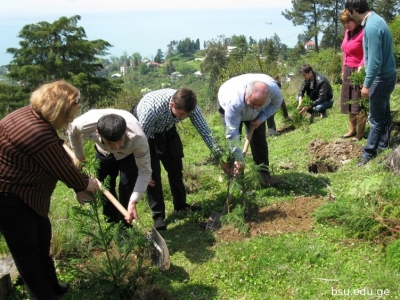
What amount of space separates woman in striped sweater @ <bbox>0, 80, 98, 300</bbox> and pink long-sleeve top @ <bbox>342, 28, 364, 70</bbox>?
16.0 ft

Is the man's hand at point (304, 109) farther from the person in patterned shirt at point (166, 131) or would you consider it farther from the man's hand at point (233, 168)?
the man's hand at point (233, 168)

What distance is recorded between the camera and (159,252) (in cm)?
359

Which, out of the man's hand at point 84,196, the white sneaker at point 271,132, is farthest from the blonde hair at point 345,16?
the man's hand at point 84,196

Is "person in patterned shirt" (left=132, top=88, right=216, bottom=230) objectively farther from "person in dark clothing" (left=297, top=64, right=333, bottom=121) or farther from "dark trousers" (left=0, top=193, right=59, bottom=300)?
"person in dark clothing" (left=297, top=64, right=333, bottom=121)

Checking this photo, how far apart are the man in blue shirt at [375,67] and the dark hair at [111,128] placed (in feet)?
11.6

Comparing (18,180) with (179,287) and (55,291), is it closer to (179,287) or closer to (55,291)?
(55,291)

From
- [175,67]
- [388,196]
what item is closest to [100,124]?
[388,196]

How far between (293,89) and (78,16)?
33.3m

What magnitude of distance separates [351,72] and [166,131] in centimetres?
363

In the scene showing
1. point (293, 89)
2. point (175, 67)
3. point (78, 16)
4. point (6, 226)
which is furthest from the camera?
point (175, 67)

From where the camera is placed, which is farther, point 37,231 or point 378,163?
point 378,163

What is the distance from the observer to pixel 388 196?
3.72m

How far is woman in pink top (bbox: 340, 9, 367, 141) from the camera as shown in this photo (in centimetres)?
606

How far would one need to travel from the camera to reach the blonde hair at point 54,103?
2561 mm
